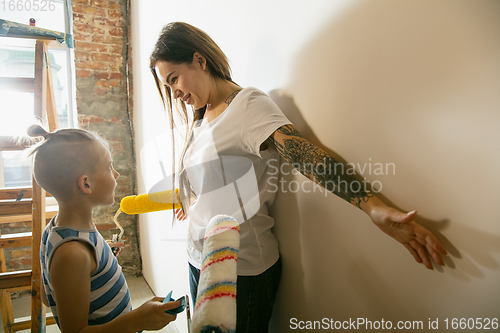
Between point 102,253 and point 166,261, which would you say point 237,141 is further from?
point 166,261

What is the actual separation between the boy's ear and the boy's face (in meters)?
0.02

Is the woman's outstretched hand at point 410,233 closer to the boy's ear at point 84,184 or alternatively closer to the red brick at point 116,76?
the boy's ear at point 84,184

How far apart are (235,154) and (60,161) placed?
46 cm

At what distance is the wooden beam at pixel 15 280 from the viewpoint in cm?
122

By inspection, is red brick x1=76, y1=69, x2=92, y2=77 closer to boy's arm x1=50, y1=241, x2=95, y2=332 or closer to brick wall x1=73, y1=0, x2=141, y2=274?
brick wall x1=73, y1=0, x2=141, y2=274

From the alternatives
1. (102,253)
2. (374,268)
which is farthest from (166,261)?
(374,268)

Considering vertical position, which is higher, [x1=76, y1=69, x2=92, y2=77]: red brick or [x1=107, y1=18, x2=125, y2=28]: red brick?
[x1=107, y1=18, x2=125, y2=28]: red brick

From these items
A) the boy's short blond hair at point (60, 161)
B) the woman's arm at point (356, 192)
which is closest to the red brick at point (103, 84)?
the boy's short blond hair at point (60, 161)

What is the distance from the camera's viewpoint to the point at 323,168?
56 cm

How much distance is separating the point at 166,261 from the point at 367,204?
5.63 ft

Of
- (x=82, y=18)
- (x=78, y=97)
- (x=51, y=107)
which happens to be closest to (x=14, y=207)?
(x=51, y=107)

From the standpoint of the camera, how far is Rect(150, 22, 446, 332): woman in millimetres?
677

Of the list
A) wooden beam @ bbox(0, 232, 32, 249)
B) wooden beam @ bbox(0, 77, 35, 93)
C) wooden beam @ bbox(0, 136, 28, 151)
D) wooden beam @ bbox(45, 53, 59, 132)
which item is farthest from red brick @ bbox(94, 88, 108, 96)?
wooden beam @ bbox(0, 232, 32, 249)

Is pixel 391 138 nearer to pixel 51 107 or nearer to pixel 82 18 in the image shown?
pixel 51 107
